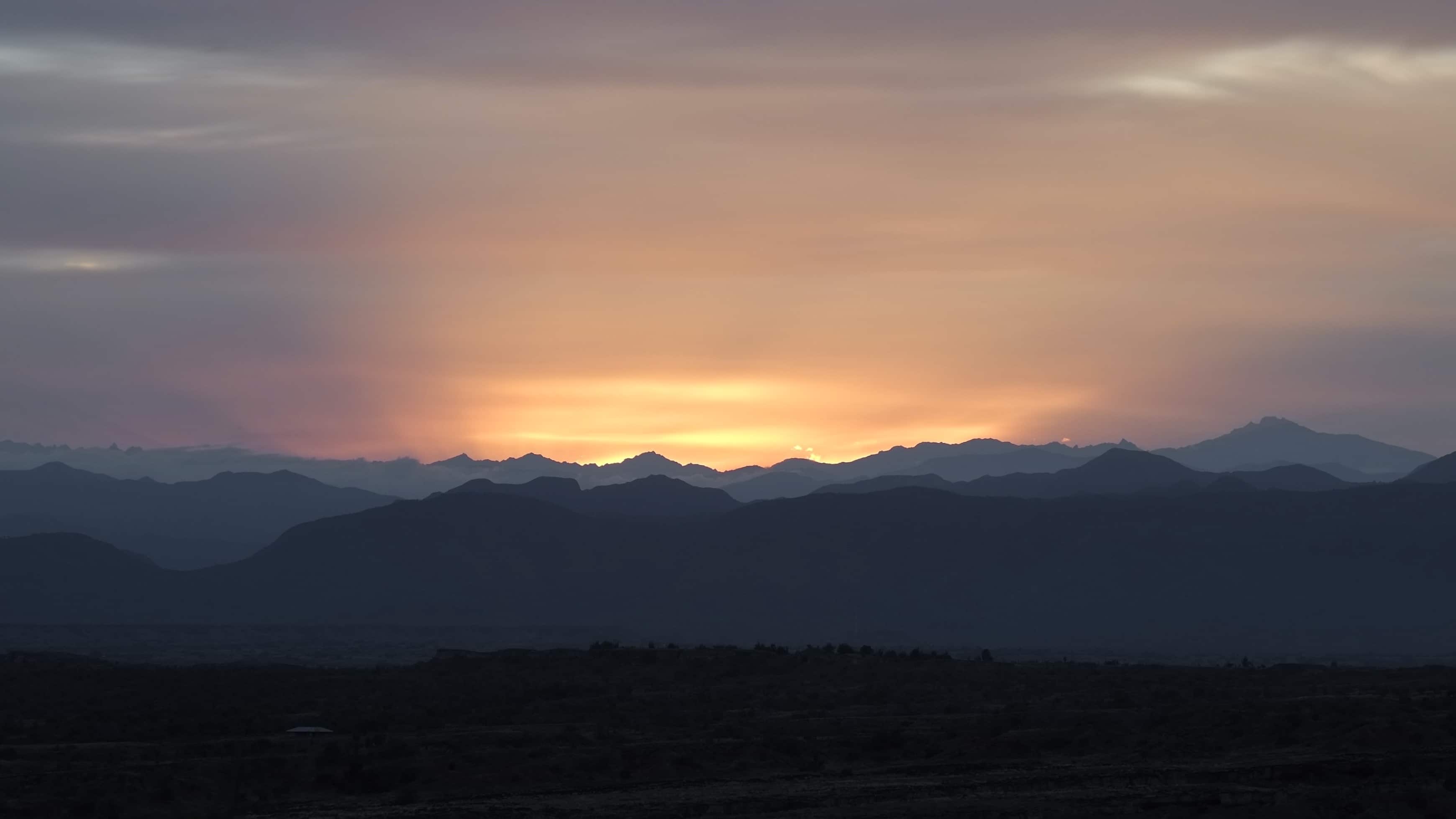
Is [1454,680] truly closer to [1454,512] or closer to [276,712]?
[276,712]

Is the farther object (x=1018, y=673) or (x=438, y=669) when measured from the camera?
(x=438, y=669)

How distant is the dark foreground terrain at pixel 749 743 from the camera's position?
3891 cm

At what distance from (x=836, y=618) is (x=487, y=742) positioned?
13844 cm

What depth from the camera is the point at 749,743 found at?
4894 cm

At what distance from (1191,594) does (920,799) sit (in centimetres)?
15685

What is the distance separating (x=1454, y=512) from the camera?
619 feet

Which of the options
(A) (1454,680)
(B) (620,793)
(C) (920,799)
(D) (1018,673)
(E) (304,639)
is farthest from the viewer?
(E) (304,639)

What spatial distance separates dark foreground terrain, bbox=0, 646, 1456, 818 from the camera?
38.9 meters

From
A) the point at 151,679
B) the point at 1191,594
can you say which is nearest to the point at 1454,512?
the point at 1191,594

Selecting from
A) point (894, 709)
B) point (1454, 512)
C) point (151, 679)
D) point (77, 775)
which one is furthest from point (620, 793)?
point (1454, 512)

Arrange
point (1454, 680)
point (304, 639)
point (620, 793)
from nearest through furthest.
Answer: point (620, 793) < point (1454, 680) < point (304, 639)

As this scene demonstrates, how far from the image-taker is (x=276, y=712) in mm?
58500

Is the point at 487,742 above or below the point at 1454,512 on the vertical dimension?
below

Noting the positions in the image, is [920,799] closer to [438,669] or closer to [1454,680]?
[1454,680]
